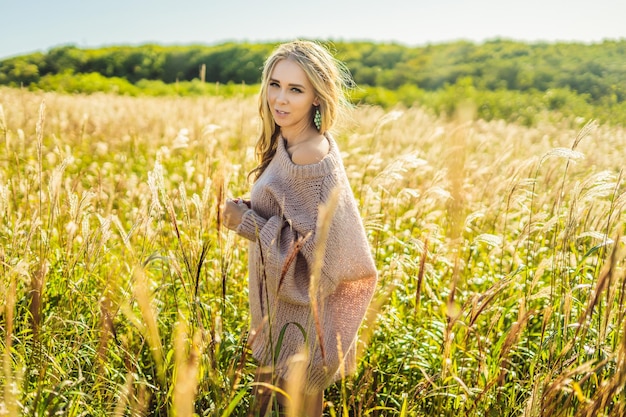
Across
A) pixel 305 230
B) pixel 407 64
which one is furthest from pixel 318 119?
pixel 407 64

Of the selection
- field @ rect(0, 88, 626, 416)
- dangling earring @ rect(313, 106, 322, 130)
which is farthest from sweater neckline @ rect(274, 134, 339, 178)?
field @ rect(0, 88, 626, 416)

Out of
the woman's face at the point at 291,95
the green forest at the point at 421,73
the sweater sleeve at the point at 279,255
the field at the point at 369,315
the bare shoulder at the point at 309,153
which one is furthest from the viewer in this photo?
the green forest at the point at 421,73

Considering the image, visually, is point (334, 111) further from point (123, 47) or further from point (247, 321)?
point (123, 47)

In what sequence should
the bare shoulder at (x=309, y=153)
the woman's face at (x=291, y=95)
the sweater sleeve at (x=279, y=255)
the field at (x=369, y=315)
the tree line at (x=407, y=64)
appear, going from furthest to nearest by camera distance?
the tree line at (x=407, y=64) → the woman's face at (x=291, y=95) → the bare shoulder at (x=309, y=153) → the sweater sleeve at (x=279, y=255) → the field at (x=369, y=315)

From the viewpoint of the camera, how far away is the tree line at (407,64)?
2250 centimetres

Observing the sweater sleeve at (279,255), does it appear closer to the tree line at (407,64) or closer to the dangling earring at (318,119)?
the dangling earring at (318,119)

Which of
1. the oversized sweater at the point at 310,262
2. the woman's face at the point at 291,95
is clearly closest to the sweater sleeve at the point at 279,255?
the oversized sweater at the point at 310,262

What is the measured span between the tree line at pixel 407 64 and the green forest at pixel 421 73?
0.06m

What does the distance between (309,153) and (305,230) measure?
0.30m

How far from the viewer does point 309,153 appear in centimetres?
198

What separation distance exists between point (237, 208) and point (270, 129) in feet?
1.53

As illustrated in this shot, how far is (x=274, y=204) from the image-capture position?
79.5 inches

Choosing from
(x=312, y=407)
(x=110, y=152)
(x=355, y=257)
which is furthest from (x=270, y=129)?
(x=110, y=152)

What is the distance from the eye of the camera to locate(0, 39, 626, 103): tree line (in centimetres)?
2250
